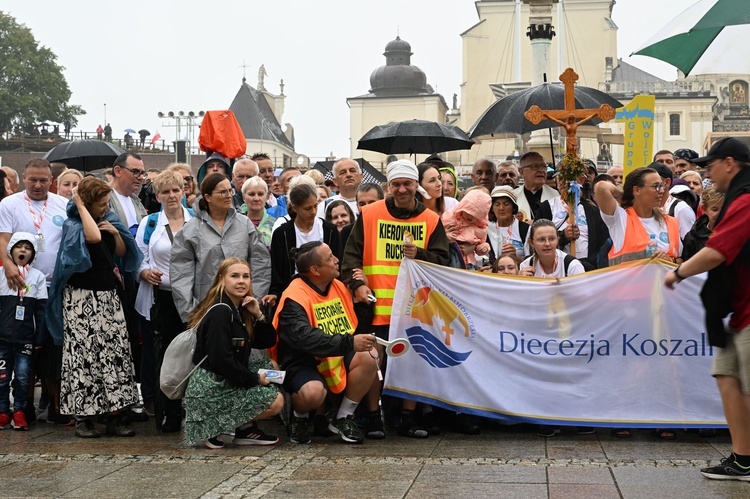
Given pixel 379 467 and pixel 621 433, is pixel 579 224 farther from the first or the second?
pixel 379 467

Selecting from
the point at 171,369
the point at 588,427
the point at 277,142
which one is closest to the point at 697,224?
the point at 588,427

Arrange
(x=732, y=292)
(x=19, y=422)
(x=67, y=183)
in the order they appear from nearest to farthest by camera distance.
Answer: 1. (x=732, y=292)
2. (x=19, y=422)
3. (x=67, y=183)

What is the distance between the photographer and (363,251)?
370 inches

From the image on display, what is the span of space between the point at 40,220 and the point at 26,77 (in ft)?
258

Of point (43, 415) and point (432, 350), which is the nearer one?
point (432, 350)

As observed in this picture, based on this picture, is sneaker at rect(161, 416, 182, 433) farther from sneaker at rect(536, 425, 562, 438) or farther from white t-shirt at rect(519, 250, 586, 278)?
white t-shirt at rect(519, 250, 586, 278)

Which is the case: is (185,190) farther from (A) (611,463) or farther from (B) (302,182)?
(A) (611,463)

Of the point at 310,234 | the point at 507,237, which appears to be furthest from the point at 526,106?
the point at 310,234

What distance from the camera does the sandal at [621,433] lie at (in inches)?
354

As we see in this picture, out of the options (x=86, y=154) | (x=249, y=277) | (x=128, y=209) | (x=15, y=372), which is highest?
(x=86, y=154)

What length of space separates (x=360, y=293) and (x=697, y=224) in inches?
110

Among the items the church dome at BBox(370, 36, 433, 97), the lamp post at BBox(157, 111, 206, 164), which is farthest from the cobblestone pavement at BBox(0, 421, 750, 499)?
the church dome at BBox(370, 36, 433, 97)

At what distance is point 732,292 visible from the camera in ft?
24.1

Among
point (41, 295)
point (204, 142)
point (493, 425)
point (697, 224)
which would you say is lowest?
point (493, 425)
